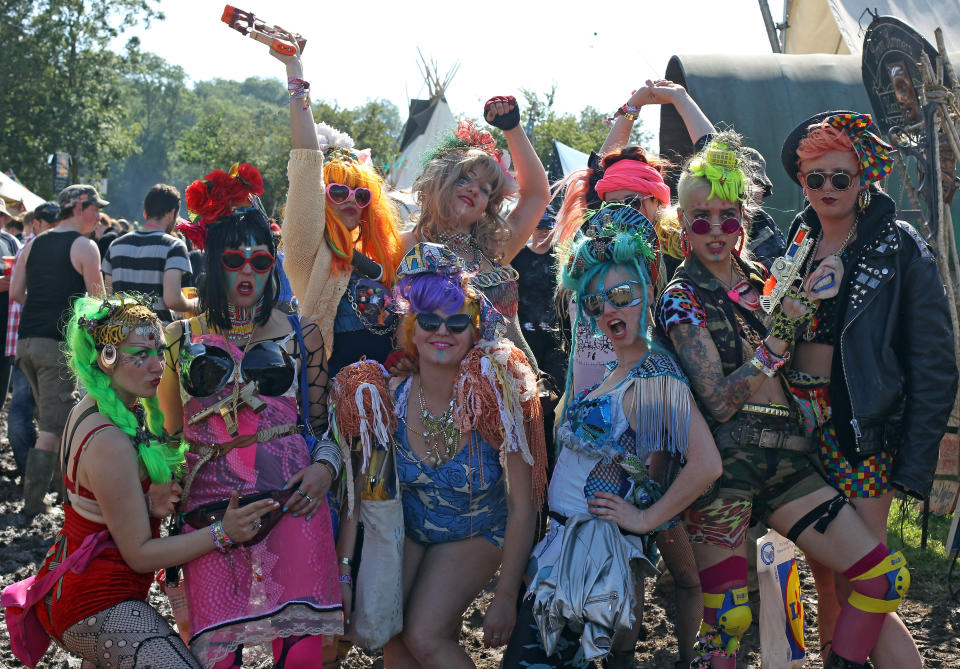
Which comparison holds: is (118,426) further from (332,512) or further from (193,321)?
(332,512)

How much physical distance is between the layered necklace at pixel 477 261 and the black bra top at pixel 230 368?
1078 millimetres

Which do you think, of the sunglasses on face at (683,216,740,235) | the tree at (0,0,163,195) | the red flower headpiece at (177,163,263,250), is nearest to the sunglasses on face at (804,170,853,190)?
the sunglasses on face at (683,216,740,235)

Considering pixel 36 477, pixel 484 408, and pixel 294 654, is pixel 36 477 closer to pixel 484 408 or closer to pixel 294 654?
pixel 294 654

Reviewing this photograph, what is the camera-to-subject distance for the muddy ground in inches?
160

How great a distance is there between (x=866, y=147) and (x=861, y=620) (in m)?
1.65

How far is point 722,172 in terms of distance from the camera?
10.4ft

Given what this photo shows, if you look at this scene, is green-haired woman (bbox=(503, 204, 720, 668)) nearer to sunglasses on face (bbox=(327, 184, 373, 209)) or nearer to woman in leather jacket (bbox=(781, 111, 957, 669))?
woman in leather jacket (bbox=(781, 111, 957, 669))

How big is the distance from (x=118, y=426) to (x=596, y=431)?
1.59 metres

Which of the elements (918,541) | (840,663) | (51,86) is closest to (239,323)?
(840,663)

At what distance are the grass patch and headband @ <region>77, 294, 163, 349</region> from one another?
3.76m

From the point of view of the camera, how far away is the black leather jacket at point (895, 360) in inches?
117

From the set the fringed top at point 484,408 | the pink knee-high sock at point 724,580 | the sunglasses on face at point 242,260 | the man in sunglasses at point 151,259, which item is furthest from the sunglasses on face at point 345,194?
the man in sunglasses at point 151,259

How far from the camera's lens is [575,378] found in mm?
3773

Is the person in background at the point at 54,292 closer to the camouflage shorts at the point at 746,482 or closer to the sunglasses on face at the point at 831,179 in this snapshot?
the camouflage shorts at the point at 746,482
